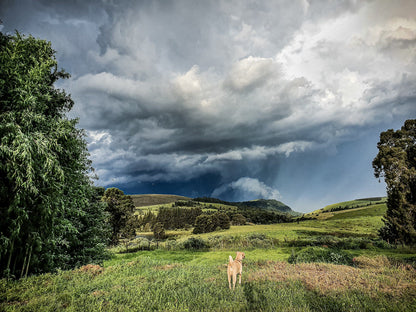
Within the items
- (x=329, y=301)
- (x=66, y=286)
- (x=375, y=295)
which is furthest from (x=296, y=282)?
(x=66, y=286)

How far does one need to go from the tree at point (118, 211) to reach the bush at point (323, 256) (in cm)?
3045

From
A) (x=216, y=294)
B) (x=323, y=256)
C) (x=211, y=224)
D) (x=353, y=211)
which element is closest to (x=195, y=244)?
(x=323, y=256)

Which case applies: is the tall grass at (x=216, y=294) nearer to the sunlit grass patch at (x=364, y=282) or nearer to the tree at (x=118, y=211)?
the sunlit grass patch at (x=364, y=282)

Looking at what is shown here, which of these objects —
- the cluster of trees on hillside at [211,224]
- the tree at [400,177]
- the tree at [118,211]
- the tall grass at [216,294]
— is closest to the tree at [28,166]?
the tall grass at [216,294]

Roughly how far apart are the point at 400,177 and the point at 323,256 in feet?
54.2

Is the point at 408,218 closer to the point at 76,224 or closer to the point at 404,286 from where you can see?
the point at 404,286

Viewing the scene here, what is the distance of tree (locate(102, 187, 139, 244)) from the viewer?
35375 mm

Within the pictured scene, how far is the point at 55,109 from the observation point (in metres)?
14.7

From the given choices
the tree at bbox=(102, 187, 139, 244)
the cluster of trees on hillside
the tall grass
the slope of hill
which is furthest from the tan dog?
the cluster of trees on hillside

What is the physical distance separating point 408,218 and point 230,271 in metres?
26.5

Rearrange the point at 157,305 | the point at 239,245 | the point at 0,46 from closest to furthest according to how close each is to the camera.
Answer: the point at 157,305 < the point at 0,46 < the point at 239,245

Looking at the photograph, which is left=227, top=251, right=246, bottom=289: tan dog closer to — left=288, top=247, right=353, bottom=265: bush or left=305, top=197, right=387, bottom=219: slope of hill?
left=288, top=247, right=353, bottom=265: bush

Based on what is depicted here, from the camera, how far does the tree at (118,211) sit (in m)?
35.4

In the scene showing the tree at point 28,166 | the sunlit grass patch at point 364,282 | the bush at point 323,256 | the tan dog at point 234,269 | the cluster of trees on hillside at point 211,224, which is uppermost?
the tree at point 28,166
